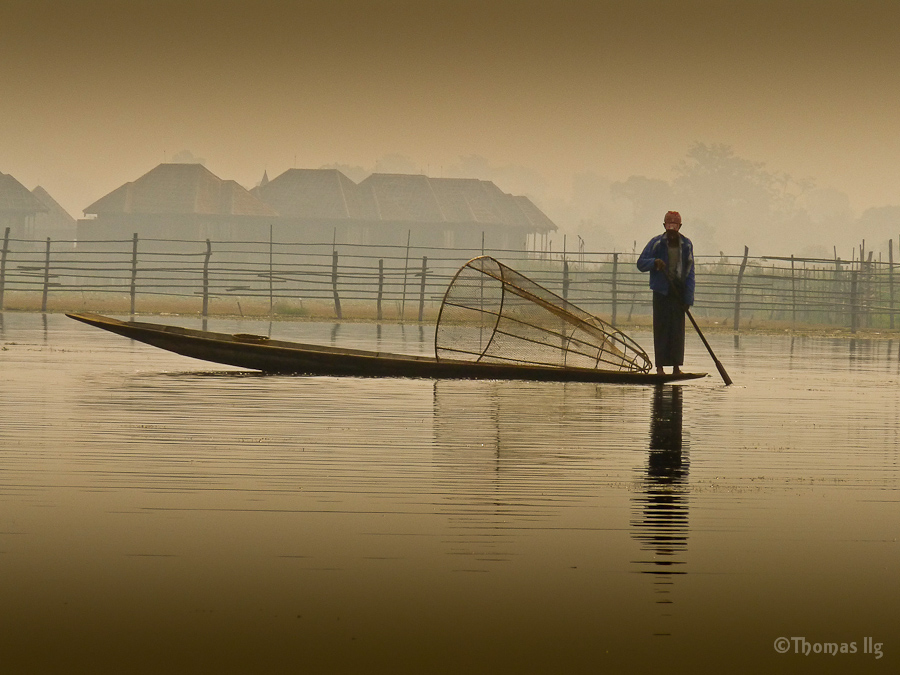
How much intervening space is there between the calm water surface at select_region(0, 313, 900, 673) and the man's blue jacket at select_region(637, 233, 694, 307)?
2.66 m

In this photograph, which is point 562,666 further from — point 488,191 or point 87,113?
point 87,113

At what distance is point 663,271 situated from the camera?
436 inches

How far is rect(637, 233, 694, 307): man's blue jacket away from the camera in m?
11.1

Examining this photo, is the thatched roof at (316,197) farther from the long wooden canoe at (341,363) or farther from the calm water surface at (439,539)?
the calm water surface at (439,539)

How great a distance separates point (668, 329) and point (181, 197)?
54.2 meters

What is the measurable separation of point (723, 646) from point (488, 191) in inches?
2548

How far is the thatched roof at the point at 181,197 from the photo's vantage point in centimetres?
6244

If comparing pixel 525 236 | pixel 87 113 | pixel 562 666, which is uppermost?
pixel 87 113

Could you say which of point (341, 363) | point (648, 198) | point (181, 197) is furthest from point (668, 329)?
point (648, 198)

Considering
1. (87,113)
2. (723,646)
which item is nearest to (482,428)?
(723,646)

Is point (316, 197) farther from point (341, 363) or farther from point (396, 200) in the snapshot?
A: point (341, 363)

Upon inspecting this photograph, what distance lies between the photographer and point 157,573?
12.4 feet

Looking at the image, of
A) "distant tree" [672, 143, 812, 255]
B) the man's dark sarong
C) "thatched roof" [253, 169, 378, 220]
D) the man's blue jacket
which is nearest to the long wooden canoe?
the man's dark sarong

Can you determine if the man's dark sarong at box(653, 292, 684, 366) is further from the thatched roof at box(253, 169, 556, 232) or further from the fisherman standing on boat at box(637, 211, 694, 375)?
the thatched roof at box(253, 169, 556, 232)
